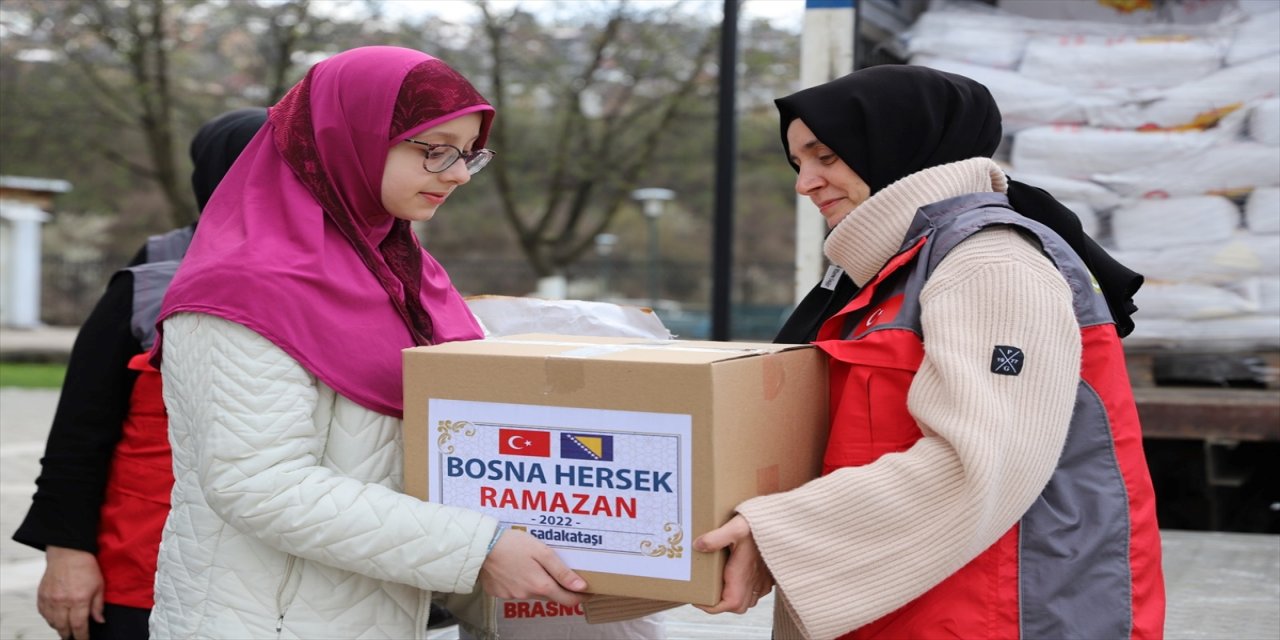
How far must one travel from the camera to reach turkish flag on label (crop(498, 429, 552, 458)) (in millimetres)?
A: 1852

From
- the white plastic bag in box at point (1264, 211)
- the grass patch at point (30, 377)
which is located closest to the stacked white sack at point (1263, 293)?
the white plastic bag in box at point (1264, 211)

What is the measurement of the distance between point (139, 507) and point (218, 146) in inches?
32.3

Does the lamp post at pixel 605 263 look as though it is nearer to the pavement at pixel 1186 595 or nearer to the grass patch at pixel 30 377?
the grass patch at pixel 30 377

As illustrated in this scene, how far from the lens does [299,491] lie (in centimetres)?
187

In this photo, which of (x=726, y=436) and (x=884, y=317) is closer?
(x=726, y=436)

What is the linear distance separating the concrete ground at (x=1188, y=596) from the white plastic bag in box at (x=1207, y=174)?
1181 millimetres

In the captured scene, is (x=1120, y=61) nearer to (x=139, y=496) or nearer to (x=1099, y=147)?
(x=1099, y=147)

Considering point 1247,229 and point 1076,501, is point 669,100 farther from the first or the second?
point 1076,501

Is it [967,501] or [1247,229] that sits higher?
[1247,229]

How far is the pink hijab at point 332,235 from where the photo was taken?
6.25 ft

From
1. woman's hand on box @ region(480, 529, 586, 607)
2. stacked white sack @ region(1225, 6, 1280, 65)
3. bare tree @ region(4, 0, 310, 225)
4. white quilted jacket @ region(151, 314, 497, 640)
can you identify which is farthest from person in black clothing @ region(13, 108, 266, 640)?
bare tree @ region(4, 0, 310, 225)

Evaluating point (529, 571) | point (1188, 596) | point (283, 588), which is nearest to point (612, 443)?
point (529, 571)

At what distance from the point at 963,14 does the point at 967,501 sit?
3.36 metres

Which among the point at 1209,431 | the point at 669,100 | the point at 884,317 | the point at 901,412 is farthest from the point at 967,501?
the point at 669,100
